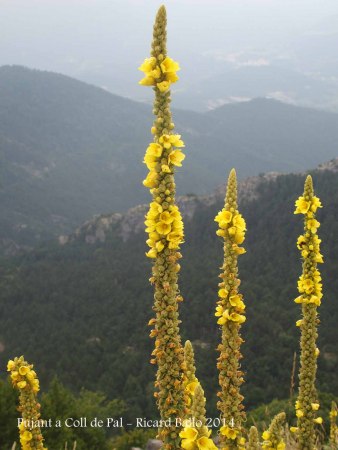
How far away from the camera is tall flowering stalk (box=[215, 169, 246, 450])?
515 cm

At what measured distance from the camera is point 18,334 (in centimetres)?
9244

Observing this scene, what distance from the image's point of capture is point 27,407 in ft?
23.2

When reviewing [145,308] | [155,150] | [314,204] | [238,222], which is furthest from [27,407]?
[145,308]

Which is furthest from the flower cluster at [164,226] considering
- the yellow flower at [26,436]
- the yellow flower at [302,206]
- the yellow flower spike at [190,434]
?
the yellow flower at [26,436]

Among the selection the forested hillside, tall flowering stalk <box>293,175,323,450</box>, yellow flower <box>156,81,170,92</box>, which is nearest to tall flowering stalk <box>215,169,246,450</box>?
yellow flower <box>156,81,170,92</box>

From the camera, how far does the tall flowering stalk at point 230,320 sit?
5.15 m

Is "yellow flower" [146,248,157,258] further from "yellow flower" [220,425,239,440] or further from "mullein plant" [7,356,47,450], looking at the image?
"mullein plant" [7,356,47,450]

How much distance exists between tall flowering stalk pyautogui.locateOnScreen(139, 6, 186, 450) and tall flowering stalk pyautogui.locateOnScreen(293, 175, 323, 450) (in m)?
2.39

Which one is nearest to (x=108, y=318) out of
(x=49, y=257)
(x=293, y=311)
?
(x=293, y=311)

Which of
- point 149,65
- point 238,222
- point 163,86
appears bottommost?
point 238,222

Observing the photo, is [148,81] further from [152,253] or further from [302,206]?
[302,206]

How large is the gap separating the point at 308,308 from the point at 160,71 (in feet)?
12.6

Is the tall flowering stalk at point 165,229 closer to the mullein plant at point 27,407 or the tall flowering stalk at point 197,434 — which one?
the tall flowering stalk at point 197,434

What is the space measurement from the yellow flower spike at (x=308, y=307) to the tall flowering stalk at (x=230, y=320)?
1428 millimetres
